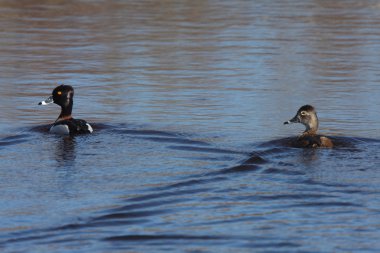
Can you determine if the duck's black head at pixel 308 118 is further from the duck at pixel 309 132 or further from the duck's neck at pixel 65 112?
the duck's neck at pixel 65 112

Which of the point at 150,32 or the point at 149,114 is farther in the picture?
the point at 150,32

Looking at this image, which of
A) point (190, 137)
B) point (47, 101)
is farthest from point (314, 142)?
point (47, 101)

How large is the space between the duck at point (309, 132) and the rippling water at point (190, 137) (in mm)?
281

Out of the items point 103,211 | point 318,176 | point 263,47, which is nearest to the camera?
point 103,211

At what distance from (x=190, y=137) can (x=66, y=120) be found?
→ 1998 millimetres

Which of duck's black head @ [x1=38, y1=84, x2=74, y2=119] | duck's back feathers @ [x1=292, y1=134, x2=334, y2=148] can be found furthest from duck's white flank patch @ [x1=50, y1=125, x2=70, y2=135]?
duck's back feathers @ [x1=292, y1=134, x2=334, y2=148]

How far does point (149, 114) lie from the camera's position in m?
15.5

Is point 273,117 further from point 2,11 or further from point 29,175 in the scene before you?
point 2,11

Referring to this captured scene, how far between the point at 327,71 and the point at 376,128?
4.72 m

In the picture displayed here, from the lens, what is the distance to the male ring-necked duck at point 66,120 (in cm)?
1443

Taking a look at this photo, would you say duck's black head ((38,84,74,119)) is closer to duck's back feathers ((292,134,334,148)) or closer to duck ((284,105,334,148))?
duck ((284,105,334,148))

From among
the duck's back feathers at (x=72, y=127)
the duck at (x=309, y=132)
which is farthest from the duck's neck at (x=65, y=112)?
the duck at (x=309, y=132)

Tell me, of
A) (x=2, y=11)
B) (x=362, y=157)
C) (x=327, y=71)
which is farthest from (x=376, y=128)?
(x=2, y=11)

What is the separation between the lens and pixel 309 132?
14.1 meters
